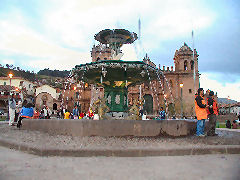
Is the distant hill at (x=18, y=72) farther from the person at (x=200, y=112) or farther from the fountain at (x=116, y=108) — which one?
the person at (x=200, y=112)

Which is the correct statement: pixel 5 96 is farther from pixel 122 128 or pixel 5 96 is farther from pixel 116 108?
pixel 122 128

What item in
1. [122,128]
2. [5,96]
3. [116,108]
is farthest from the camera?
[5,96]

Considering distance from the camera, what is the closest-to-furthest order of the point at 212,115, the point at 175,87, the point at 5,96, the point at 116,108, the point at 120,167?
the point at 120,167 < the point at 212,115 < the point at 116,108 < the point at 175,87 < the point at 5,96

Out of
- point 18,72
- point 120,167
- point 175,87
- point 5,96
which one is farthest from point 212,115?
point 18,72

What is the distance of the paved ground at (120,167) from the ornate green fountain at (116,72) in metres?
5.22

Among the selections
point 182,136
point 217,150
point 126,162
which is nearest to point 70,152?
point 126,162

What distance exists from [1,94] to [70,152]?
57.0 meters

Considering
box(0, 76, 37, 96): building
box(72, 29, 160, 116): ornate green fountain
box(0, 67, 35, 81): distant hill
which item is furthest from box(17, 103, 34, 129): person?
box(0, 67, 35, 81): distant hill

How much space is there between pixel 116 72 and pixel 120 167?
249 inches

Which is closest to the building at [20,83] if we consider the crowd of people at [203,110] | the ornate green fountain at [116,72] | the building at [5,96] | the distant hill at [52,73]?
the building at [5,96]

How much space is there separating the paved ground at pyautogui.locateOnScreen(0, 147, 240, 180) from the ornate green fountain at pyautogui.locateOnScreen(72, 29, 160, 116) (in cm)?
522

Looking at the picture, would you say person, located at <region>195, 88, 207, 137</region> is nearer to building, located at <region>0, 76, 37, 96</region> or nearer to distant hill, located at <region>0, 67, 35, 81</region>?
building, located at <region>0, 76, 37, 96</region>

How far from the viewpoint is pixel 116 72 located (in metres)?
9.14

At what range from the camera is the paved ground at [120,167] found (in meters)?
2.75
